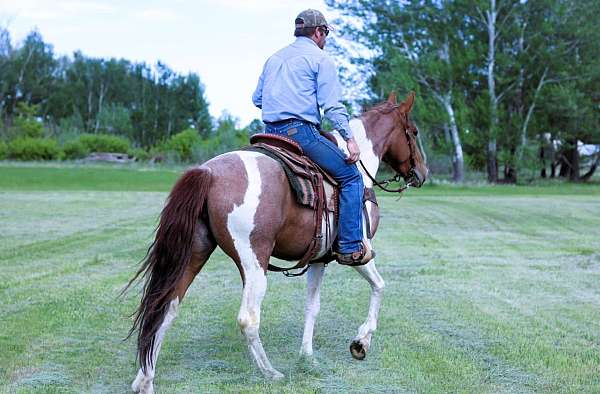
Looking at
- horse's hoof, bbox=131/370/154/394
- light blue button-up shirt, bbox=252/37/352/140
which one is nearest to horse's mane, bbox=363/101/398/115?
light blue button-up shirt, bbox=252/37/352/140

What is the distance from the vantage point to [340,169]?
6.35 metres

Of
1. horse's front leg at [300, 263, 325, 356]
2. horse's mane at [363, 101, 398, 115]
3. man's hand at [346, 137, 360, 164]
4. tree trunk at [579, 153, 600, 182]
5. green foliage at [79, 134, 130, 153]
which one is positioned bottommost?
green foliage at [79, 134, 130, 153]

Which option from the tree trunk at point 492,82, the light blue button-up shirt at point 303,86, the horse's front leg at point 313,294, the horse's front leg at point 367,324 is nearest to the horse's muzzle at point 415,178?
the horse's front leg at point 367,324

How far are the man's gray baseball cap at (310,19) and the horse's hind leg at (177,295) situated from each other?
5.92 ft

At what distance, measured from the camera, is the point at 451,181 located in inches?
1820

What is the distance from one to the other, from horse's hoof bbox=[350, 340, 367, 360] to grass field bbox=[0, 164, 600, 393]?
2.8 inches

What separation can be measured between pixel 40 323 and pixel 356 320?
2.97 m

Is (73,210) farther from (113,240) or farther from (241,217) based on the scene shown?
(241,217)

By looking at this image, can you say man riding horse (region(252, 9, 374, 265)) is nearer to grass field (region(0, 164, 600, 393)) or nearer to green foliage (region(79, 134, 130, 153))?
→ grass field (region(0, 164, 600, 393))

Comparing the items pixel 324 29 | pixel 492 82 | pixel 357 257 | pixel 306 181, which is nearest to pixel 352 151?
pixel 306 181

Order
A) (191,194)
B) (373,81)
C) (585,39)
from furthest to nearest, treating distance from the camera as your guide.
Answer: (373,81) < (585,39) < (191,194)

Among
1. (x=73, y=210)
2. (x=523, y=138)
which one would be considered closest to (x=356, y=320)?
(x=73, y=210)

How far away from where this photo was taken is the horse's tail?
5.48 metres

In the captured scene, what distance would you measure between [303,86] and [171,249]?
5.29ft
